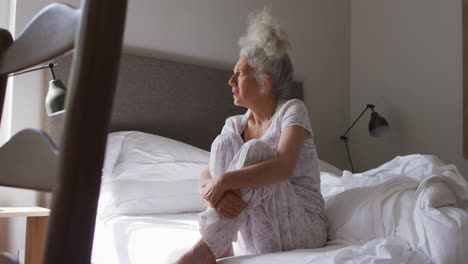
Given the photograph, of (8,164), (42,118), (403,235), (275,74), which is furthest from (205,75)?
(8,164)

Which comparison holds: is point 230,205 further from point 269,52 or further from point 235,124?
point 269,52

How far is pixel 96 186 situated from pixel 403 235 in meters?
1.24

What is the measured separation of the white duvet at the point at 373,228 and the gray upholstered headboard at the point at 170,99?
847 millimetres

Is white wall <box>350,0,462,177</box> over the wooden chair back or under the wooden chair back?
over

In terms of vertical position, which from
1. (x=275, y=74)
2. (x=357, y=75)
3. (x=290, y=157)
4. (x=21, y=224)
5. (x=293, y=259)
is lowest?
→ (x=21, y=224)

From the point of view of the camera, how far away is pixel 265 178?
4.48ft

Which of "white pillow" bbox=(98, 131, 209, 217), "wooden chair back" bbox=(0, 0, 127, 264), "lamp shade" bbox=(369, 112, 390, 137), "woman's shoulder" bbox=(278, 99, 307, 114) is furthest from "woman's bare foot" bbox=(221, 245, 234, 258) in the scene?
"lamp shade" bbox=(369, 112, 390, 137)

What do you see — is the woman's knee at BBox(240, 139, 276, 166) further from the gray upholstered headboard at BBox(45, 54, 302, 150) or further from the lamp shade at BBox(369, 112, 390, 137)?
the lamp shade at BBox(369, 112, 390, 137)

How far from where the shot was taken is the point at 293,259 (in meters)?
1.23

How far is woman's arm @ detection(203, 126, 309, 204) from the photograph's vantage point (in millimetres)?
1354

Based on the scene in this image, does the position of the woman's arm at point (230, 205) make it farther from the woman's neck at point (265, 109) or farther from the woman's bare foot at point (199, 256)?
the woman's neck at point (265, 109)

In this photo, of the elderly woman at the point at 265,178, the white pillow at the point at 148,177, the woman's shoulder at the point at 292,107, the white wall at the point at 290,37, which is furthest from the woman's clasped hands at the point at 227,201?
the white wall at the point at 290,37

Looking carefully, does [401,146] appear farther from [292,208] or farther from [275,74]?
[292,208]

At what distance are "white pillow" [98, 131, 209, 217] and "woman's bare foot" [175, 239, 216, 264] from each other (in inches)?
35.2
